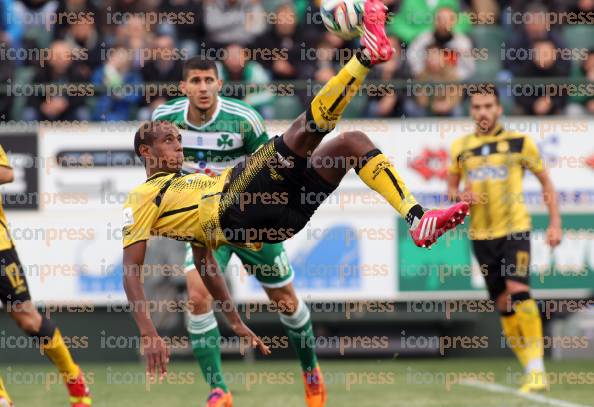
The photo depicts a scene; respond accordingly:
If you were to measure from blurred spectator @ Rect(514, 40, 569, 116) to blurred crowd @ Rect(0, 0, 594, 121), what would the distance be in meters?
0.01

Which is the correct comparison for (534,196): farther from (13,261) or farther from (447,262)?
(13,261)

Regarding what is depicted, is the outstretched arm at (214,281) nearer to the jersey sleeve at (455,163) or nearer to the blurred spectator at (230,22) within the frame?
the jersey sleeve at (455,163)

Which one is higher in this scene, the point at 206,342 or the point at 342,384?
the point at 206,342

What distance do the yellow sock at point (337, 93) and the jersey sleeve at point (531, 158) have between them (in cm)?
432

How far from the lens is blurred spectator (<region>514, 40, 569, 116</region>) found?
43.8ft

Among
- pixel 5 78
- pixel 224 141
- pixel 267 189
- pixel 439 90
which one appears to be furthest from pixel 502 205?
pixel 5 78

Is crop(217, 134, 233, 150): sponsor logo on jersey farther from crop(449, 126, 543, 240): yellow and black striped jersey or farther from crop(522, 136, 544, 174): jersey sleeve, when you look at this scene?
crop(522, 136, 544, 174): jersey sleeve

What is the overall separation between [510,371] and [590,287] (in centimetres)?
151

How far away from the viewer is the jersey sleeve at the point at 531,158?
11.2 m

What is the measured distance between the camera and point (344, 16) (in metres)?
7.61

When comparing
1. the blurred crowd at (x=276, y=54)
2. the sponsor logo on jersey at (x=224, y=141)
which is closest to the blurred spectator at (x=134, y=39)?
the blurred crowd at (x=276, y=54)

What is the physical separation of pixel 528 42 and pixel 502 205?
147 inches

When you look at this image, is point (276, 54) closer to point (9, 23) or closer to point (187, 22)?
point (187, 22)

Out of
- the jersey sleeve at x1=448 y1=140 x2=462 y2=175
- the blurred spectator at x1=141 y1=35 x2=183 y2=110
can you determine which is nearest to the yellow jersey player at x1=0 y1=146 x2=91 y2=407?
the jersey sleeve at x1=448 y1=140 x2=462 y2=175
